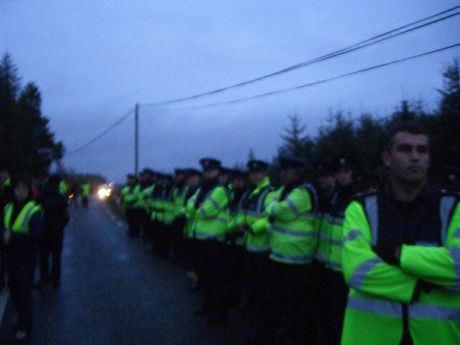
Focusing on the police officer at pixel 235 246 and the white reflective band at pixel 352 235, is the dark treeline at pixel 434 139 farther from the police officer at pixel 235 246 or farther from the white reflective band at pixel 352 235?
the white reflective band at pixel 352 235

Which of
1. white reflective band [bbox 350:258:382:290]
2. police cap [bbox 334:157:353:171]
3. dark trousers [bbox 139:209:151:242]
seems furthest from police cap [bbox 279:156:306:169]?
dark trousers [bbox 139:209:151:242]

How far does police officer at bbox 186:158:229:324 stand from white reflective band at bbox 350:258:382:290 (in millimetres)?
5129

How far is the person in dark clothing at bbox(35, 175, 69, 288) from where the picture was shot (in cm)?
1059

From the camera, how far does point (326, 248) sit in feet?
21.9

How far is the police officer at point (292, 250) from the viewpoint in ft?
21.8


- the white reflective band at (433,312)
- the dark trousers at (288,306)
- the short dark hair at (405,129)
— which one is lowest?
the dark trousers at (288,306)

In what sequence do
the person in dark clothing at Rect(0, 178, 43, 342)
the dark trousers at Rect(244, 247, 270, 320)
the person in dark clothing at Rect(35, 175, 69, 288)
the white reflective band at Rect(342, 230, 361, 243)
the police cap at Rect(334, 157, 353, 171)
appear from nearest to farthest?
the white reflective band at Rect(342, 230, 361, 243) < the police cap at Rect(334, 157, 353, 171) < the dark trousers at Rect(244, 247, 270, 320) < the person in dark clothing at Rect(0, 178, 43, 342) < the person in dark clothing at Rect(35, 175, 69, 288)

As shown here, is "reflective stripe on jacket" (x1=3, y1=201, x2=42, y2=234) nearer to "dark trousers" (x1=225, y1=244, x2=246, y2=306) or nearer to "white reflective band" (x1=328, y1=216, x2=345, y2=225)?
"dark trousers" (x1=225, y1=244, x2=246, y2=306)

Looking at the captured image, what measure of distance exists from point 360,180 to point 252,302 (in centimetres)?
323

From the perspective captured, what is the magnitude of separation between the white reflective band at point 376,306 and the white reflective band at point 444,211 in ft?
Result: 1.37

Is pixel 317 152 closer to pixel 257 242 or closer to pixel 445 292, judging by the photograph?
pixel 257 242

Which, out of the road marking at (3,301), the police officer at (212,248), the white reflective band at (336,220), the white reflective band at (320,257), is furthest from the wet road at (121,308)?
the white reflective band at (336,220)

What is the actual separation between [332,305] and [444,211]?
393 centimetres

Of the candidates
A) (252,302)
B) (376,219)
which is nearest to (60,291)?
(252,302)
